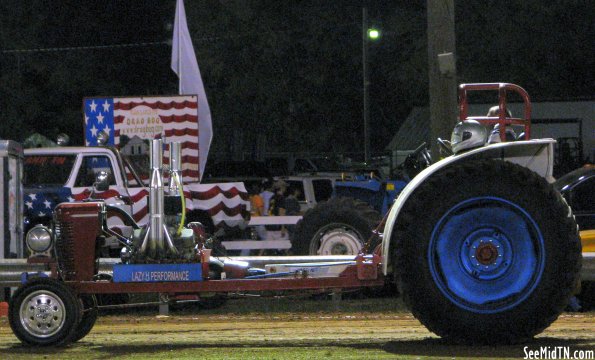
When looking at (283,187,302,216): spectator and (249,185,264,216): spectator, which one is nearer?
(283,187,302,216): spectator

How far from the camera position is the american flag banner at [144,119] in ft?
64.8

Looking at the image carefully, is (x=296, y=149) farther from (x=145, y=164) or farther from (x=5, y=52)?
(x=145, y=164)

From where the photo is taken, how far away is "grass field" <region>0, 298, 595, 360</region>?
893cm

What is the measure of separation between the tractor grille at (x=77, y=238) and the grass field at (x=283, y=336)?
598mm

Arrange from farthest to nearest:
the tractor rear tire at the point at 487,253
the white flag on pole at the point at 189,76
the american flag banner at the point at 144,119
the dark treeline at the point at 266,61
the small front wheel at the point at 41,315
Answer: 1. the dark treeline at the point at 266,61
2. the white flag on pole at the point at 189,76
3. the american flag banner at the point at 144,119
4. the small front wheel at the point at 41,315
5. the tractor rear tire at the point at 487,253

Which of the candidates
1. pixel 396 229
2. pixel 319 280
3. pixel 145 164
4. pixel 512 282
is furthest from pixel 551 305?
pixel 145 164

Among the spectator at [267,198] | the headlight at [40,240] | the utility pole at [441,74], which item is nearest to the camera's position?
the headlight at [40,240]

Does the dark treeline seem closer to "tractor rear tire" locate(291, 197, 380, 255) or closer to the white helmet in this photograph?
"tractor rear tire" locate(291, 197, 380, 255)

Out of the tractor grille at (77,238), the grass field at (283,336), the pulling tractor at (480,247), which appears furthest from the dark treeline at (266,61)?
the pulling tractor at (480,247)

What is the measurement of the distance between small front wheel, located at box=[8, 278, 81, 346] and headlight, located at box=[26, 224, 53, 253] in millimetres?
349

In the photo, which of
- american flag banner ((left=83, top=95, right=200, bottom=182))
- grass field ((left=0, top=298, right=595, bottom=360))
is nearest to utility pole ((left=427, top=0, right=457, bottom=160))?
grass field ((left=0, top=298, right=595, bottom=360))

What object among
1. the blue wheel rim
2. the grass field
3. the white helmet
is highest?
the white helmet

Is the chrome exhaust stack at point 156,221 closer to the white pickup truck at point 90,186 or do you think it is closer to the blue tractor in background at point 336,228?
the blue tractor in background at point 336,228

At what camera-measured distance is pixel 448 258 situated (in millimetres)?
8852
